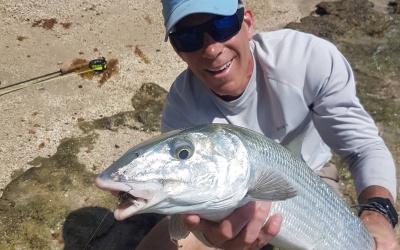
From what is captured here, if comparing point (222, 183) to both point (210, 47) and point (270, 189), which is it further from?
point (210, 47)

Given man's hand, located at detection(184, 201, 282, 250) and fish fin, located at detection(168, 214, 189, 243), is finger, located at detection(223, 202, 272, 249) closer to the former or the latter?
man's hand, located at detection(184, 201, 282, 250)

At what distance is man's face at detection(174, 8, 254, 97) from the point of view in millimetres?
2879

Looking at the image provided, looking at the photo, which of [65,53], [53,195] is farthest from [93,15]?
[53,195]

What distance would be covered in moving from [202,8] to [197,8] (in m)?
0.02

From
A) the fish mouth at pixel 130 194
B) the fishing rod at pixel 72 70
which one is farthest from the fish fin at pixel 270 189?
the fishing rod at pixel 72 70

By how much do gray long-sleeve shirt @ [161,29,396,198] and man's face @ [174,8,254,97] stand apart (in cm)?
10

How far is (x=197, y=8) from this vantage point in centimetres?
274

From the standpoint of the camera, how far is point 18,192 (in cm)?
389

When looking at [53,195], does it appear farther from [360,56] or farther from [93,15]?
[360,56]

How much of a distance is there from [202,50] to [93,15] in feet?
10.1

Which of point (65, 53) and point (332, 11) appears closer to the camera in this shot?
point (65, 53)

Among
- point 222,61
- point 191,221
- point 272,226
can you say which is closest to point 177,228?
point 191,221

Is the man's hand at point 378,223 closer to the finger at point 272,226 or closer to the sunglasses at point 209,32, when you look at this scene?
the finger at point 272,226

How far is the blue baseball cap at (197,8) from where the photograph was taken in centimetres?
274
